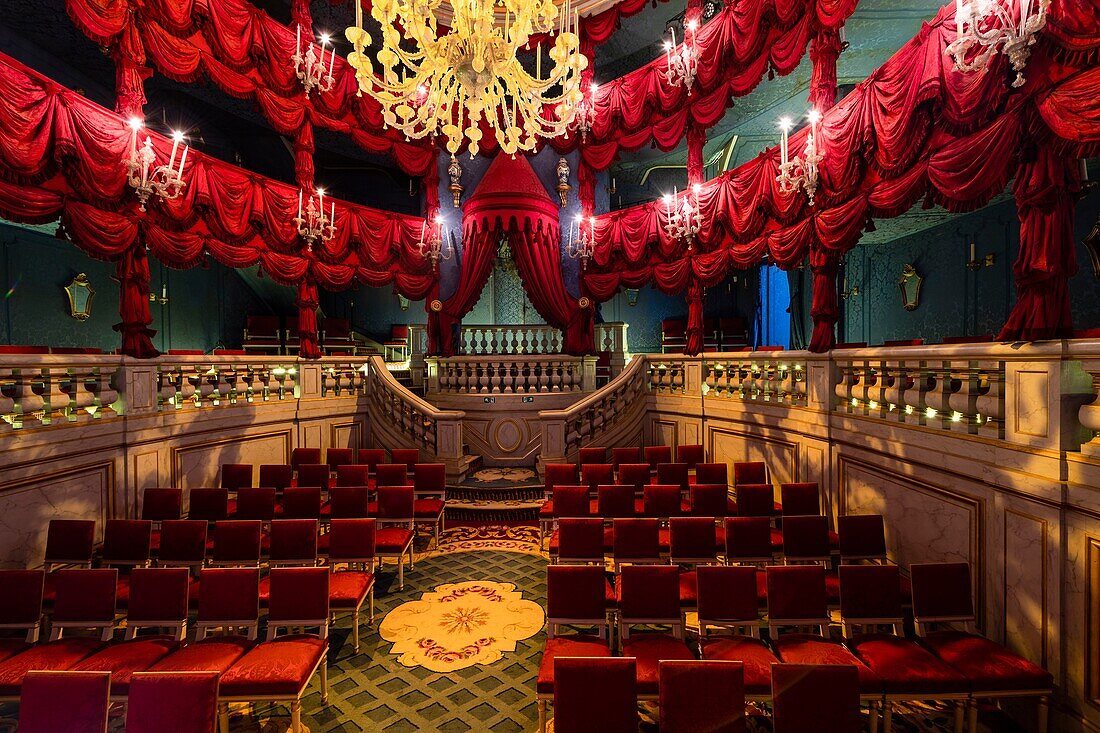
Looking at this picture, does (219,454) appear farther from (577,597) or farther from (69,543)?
(577,597)

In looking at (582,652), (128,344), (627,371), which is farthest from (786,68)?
(128,344)

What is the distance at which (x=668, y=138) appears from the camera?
24.2 feet

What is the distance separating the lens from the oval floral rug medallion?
3.33 meters

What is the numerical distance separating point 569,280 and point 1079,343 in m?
6.71

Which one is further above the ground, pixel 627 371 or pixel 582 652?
pixel 627 371

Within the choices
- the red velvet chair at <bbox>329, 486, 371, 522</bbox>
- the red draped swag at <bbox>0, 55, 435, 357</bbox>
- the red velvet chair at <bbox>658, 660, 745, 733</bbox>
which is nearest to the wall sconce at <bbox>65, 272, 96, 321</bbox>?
the red draped swag at <bbox>0, 55, 435, 357</bbox>

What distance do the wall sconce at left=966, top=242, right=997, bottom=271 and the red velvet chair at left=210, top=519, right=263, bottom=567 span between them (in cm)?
1026

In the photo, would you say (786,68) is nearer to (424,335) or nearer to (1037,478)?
(1037,478)

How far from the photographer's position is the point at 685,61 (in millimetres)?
6734

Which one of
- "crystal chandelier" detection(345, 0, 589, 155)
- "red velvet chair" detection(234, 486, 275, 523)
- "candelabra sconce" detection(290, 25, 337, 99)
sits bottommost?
"red velvet chair" detection(234, 486, 275, 523)

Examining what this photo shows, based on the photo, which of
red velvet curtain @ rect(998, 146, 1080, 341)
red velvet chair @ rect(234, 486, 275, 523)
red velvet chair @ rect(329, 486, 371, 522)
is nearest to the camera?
red velvet curtain @ rect(998, 146, 1080, 341)

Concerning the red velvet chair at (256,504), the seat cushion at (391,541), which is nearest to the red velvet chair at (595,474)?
the seat cushion at (391,541)

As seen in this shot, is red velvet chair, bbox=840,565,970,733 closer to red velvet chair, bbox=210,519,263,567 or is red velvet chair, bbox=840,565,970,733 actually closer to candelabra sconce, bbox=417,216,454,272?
red velvet chair, bbox=210,519,263,567

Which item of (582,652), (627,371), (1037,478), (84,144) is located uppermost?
(84,144)
